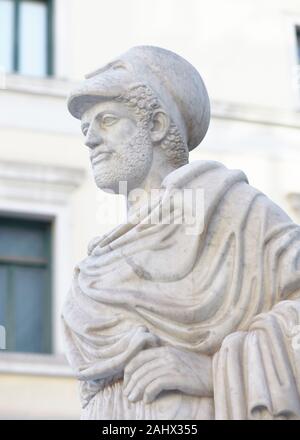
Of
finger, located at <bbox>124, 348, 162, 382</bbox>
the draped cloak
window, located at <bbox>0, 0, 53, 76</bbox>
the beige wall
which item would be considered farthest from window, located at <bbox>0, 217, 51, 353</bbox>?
finger, located at <bbox>124, 348, 162, 382</bbox>

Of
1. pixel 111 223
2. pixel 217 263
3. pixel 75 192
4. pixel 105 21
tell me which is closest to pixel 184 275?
pixel 217 263

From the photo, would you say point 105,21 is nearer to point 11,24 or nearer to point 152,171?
point 11,24

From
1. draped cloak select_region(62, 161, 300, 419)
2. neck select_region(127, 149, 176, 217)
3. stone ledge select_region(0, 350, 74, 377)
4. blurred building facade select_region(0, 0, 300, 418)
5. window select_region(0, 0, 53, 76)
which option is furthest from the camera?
window select_region(0, 0, 53, 76)

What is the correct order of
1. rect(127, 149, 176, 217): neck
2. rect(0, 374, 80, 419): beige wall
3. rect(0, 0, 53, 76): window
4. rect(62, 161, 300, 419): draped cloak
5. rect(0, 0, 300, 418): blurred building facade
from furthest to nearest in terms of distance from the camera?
rect(0, 0, 53, 76): window < rect(0, 0, 300, 418): blurred building facade < rect(0, 374, 80, 419): beige wall < rect(127, 149, 176, 217): neck < rect(62, 161, 300, 419): draped cloak

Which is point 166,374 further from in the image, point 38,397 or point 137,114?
point 38,397

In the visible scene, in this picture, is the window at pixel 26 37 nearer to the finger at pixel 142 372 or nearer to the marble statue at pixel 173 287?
the marble statue at pixel 173 287

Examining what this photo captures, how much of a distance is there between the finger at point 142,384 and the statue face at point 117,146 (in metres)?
0.95

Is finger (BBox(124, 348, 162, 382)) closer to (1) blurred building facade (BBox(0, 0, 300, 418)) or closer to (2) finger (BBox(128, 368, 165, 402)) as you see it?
(2) finger (BBox(128, 368, 165, 402))

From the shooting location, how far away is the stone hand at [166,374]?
18.0ft

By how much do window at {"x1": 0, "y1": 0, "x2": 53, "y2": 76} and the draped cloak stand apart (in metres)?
16.1

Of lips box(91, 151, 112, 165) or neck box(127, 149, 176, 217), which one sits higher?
lips box(91, 151, 112, 165)

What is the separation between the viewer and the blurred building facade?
66.3 feet

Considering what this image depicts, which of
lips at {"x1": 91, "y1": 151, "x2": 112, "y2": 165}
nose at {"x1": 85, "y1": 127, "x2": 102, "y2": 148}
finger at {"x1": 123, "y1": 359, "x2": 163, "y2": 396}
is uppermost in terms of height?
nose at {"x1": 85, "y1": 127, "x2": 102, "y2": 148}

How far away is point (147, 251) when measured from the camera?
5.82m
